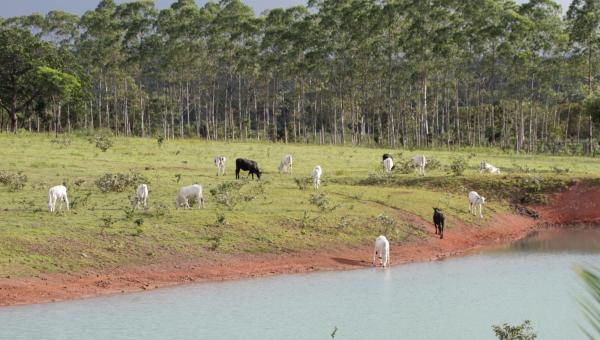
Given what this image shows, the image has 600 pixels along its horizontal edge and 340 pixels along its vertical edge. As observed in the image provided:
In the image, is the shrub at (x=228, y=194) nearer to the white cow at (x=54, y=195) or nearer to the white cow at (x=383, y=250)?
the white cow at (x=54, y=195)

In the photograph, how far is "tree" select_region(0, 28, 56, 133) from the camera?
233 ft

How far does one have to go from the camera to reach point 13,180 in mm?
31469

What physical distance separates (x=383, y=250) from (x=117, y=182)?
41.0ft

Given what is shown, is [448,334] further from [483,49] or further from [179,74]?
[179,74]

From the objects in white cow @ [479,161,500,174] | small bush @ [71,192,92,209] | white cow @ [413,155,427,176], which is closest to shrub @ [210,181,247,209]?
small bush @ [71,192,92,209]

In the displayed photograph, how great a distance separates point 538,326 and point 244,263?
1050 centimetres

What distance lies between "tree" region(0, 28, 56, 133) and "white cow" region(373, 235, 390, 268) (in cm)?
5142

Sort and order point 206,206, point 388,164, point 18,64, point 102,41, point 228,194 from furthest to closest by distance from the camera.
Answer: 1. point 102,41
2. point 18,64
3. point 388,164
4. point 228,194
5. point 206,206

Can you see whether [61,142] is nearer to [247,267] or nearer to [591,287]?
[247,267]

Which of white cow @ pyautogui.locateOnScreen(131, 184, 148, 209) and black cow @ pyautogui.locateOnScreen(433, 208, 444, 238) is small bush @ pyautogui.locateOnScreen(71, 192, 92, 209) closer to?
white cow @ pyautogui.locateOnScreen(131, 184, 148, 209)

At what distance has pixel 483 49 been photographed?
77688 mm

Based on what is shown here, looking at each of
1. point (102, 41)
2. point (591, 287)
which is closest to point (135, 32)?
point (102, 41)

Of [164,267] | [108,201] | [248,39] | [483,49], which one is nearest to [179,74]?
[248,39]

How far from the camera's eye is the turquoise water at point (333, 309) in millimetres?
17547
